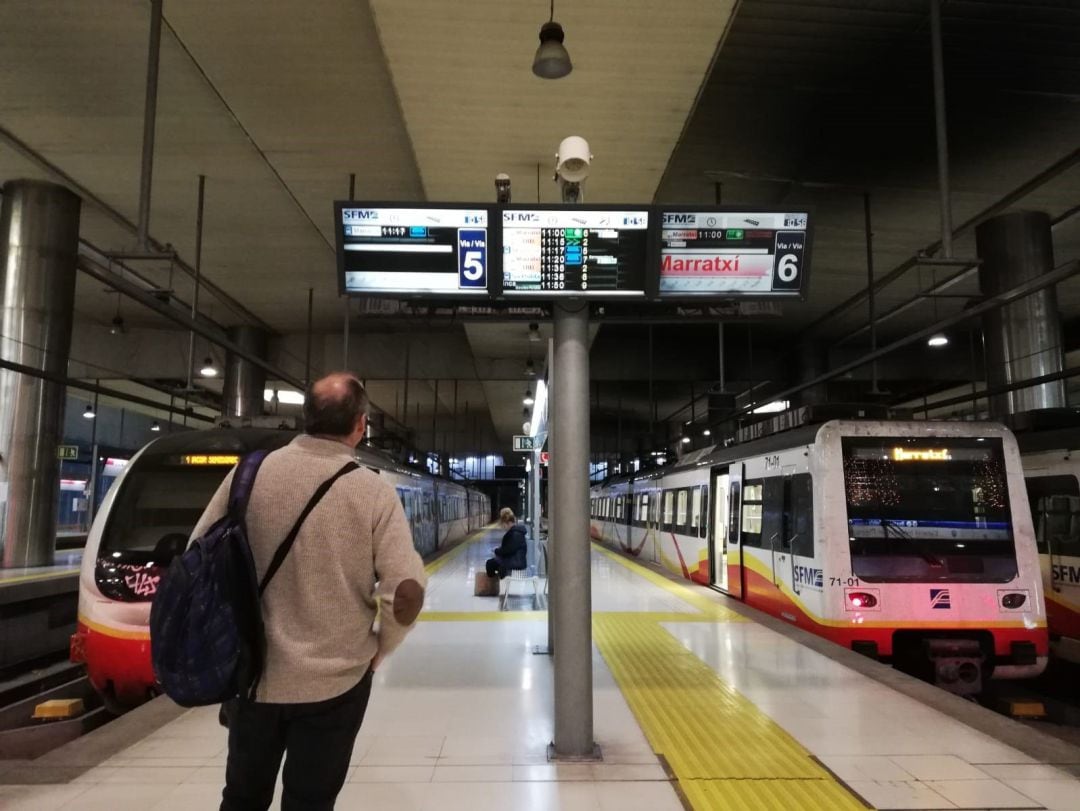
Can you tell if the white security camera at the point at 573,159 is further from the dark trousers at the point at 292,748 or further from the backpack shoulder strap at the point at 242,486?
the dark trousers at the point at 292,748

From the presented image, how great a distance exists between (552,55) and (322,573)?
435 cm

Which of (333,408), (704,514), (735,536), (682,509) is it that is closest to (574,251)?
(333,408)

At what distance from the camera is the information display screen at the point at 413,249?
14.6 feet

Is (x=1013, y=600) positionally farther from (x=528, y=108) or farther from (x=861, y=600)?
(x=528, y=108)

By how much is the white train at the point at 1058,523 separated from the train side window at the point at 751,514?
312cm

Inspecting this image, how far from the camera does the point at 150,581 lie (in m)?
5.96

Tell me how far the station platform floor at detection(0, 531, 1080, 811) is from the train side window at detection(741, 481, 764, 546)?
2836mm

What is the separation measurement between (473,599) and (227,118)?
6.82 m

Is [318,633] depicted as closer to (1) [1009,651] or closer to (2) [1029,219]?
(1) [1009,651]

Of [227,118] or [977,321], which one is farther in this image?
[977,321]

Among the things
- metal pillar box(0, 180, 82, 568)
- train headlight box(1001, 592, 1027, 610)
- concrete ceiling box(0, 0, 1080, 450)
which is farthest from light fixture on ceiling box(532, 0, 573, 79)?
metal pillar box(0, 180, 82, 568)

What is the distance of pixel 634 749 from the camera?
161 inches

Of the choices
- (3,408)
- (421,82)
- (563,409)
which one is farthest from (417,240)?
(3,408)

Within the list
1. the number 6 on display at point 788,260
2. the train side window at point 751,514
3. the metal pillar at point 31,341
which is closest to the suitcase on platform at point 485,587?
the train side window at point 751,514
